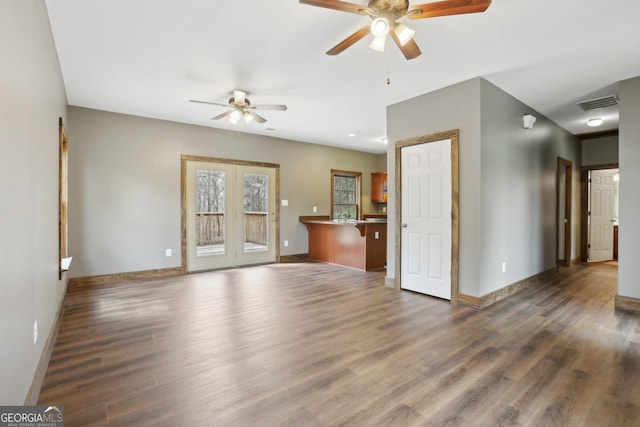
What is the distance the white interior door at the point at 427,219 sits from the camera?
12.5ft

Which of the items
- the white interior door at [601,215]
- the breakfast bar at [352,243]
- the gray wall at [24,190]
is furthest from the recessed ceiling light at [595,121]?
the gray wall at [24,190]

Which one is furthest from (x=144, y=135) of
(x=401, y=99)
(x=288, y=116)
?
(x=401, y=99)

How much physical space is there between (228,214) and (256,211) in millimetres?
624

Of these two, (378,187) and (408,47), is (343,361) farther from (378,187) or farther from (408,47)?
(378,187)

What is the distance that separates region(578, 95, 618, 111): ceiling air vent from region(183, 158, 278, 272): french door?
5219mm

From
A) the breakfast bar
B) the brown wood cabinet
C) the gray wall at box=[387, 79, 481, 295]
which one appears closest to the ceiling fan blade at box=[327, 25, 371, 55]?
the gray wall at box=[387, 79, 481, 295]

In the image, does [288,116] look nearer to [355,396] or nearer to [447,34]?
[447,34]

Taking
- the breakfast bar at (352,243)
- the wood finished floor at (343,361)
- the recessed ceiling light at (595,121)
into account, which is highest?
the recessed ceiling light at (595,121)

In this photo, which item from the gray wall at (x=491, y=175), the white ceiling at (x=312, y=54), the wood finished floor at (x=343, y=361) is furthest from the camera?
the gray wall at (x=491, y=175)

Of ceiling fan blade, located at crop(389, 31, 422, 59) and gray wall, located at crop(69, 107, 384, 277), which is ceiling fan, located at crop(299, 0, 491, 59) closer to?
ceiling fan blade, located at crop(389, 31, 422, 59)

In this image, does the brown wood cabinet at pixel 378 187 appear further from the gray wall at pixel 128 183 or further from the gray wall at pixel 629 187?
the gray wall at pixel 629 187

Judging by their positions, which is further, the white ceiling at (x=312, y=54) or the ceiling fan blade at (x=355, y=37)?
the white ceiling at (x=312, y=54)

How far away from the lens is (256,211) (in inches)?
248

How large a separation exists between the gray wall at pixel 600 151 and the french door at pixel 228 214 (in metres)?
6.43
